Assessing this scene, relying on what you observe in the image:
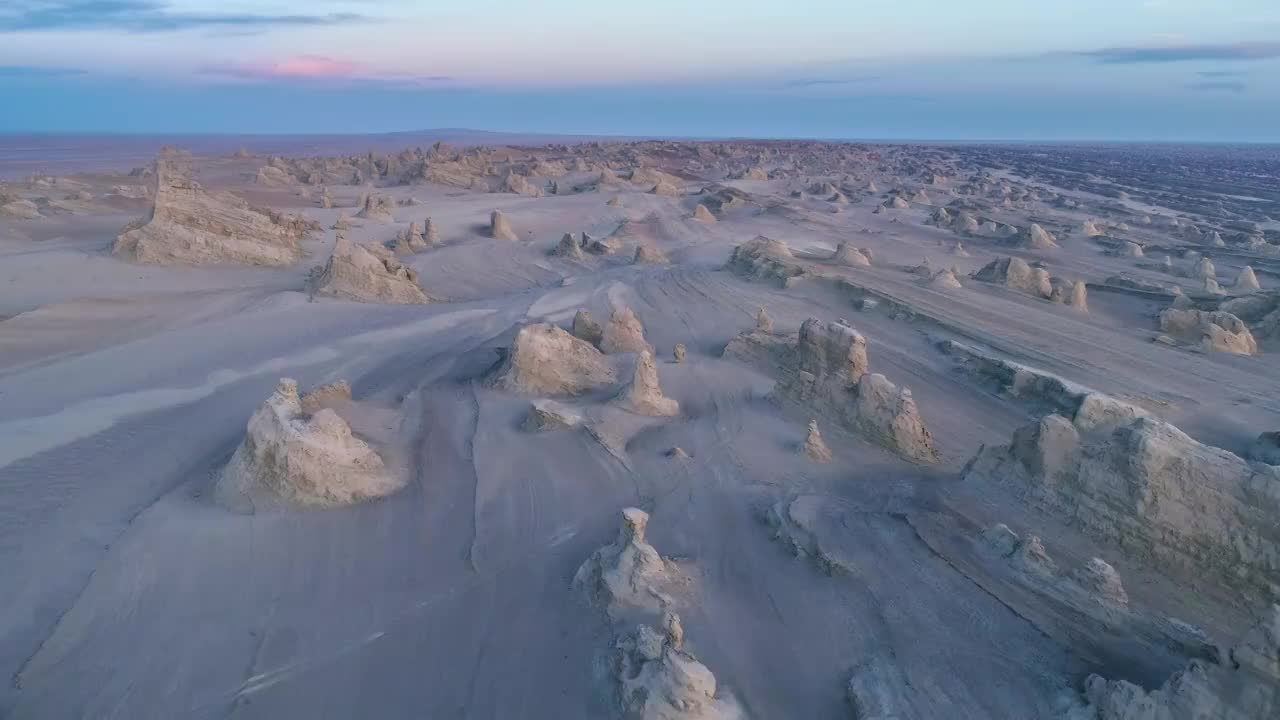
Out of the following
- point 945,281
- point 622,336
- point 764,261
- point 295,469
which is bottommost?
point 295,469

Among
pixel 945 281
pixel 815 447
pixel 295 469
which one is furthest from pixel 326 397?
pixel 945 281

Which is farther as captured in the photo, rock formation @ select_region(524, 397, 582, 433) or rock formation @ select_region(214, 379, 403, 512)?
rock formation @ select_region(524, 397, 582, 433)

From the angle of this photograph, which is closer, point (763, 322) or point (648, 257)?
point (763, 322)

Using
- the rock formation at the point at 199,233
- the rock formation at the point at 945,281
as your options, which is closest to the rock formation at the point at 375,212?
the rock formation at the point at 199,233

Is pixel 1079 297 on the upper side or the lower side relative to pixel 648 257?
upper

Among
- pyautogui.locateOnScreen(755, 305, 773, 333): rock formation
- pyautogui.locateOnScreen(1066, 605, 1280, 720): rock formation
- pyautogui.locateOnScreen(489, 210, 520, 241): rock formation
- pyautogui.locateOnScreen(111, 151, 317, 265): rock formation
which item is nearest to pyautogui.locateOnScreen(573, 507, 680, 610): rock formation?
pyautogui.locateOnScreen(1066, 605, 1280, 720): rock formation

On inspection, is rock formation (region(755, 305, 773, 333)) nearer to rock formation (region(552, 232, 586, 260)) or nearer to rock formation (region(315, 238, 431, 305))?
rock formation (region(315, 238, 431, 305))

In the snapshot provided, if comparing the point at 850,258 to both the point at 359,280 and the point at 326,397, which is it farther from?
the point at 326,397

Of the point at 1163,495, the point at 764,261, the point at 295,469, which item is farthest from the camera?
the point at 764,261

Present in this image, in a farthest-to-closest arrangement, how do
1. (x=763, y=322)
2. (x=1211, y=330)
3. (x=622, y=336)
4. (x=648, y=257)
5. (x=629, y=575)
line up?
(x=648, y=257)
(x=763, y=322)
(x=1211, y=330)
(x=622, y=336)
(x=629, y=575)
